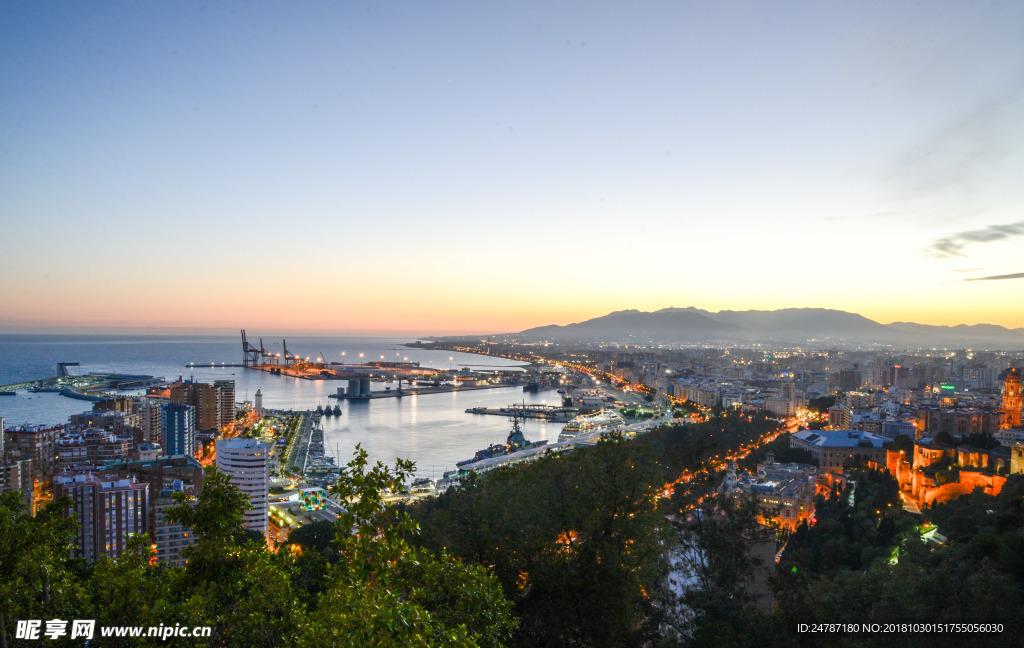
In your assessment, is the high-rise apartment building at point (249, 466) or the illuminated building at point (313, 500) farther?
the illuminated building at point (313, 500)

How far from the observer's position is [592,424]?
688 inches

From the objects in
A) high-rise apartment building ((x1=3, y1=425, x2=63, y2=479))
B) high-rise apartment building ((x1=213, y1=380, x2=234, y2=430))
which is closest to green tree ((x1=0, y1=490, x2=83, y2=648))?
high-rise apartment building ((x1=3, y1=425, x2=63, y2=479))

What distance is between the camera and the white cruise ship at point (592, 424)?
16.2 meters

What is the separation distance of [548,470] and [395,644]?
208 cm

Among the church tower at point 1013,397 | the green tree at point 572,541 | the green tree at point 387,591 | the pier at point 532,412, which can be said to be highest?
the green tree at point 387,591

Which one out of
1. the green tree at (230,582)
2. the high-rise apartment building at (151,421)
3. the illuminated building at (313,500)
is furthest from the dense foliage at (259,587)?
the high-rise apartment building at (151,421)

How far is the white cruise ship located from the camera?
53.3 ft

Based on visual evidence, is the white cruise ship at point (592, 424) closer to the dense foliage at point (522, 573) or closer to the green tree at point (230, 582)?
the dense foliage at point (522, 573)

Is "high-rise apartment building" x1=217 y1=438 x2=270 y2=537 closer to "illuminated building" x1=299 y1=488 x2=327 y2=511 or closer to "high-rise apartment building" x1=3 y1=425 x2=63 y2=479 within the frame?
"illuminated building" x1=299 y1=488 x2=327 y2=511

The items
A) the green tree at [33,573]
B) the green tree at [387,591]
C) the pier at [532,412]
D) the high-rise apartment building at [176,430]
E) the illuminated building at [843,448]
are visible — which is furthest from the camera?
the pier at [532,412]

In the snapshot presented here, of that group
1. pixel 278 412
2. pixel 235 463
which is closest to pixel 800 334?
pixel 278 412

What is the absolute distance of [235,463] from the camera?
8438 millimetres

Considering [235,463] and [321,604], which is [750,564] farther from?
[235,463]

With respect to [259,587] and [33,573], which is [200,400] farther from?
[259,587]
